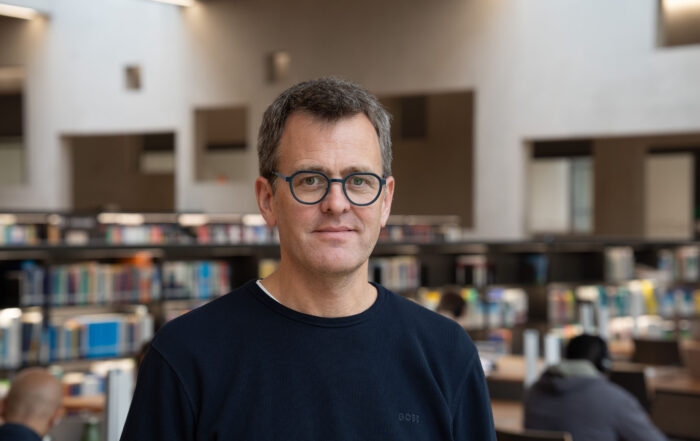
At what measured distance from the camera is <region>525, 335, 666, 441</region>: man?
3781 mm

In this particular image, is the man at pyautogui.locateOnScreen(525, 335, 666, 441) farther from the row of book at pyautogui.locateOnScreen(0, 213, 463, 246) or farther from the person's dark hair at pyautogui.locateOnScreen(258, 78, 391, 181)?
the row of book at pyautogui.locateOnScreen(0, 213, 463, 246)

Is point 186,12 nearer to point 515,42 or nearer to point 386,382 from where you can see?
point 515,42

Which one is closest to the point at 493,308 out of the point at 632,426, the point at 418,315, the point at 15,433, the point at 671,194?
the point at 632,426

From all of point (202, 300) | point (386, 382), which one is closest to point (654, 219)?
point (202, 300)

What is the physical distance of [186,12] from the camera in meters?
15.1

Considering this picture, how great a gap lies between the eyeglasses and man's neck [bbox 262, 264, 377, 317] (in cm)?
11

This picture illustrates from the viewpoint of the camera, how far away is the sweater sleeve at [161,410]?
4.07ft

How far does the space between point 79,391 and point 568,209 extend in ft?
52.6

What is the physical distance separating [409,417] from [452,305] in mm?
5309

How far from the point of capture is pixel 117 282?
633 centimetres

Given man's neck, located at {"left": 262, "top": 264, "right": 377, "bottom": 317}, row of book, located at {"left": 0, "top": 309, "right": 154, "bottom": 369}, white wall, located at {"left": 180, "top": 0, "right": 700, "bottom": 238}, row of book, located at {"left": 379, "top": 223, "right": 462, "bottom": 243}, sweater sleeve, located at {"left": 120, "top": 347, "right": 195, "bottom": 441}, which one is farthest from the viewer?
row of book, located at {"left": 379, "top": 223, "right": 462, "bottom": 243}

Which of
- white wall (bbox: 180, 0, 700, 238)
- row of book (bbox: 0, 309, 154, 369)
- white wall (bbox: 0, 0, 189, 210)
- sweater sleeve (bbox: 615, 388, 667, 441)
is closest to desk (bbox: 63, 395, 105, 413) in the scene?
row of book (bbox: 0, 309, 154, 369)

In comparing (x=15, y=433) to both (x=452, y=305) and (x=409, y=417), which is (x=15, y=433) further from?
(x=452, y=305)

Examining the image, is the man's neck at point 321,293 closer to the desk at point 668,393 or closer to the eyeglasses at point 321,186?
the eyeglasses at point 321,186
